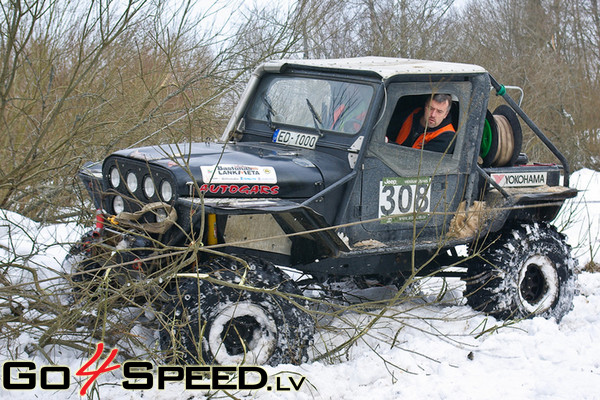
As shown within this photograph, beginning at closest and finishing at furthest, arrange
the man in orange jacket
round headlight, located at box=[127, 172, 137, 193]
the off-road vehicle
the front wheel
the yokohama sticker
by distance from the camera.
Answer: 1. the off-road vehicle
2. the yokohama sticker
3. round headlight, located at box=[127, 172, 137, 193]
4. the man in orange jacket
5. the front wheel

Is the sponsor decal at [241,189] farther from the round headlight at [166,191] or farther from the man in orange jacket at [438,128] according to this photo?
the man in orange jacket at [438,128]

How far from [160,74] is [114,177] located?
3523 millimetres

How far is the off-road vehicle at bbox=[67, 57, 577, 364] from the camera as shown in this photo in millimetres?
4316

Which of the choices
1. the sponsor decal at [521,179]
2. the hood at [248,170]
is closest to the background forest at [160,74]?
the hood at [248,170]

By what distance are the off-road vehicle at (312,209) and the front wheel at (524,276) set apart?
1cm

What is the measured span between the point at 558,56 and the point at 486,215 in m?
15.0

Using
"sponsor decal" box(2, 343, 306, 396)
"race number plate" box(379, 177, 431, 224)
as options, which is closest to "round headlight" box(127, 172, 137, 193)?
"sponsor decal" box(2, 343, 306, 396)

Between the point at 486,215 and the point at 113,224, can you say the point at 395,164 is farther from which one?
the point at 113,224

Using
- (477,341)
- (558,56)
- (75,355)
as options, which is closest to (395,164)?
(477,341)

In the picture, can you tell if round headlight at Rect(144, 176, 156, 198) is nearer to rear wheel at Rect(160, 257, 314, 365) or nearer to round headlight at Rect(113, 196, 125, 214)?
round headlight at Rect(113, 196, 125, 214)

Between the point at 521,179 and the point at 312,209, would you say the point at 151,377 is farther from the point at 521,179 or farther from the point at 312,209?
the point at 521,179

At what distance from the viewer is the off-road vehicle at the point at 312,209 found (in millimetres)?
4316

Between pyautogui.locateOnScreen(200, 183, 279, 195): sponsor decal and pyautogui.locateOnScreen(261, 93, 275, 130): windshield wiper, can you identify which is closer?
pyautogui.locateOnScreen(200, 183, 279, 195): sponsor decal

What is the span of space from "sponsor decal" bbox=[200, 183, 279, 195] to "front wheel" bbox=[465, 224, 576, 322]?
6.17 feet
